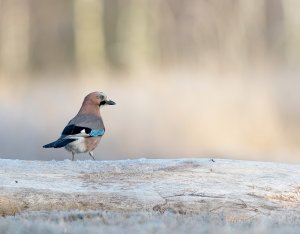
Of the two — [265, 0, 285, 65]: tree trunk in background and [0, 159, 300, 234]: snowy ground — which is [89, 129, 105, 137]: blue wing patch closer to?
[0, 159, 300, 234]: snowy ground

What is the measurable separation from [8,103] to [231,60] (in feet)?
19.1

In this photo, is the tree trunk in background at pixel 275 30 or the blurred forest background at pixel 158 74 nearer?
the blurred forest background at pixel 158 74

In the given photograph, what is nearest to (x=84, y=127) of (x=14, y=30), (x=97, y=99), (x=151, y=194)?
(x=97, y=99)

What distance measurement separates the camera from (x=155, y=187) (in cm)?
800

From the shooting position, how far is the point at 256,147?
20.9m

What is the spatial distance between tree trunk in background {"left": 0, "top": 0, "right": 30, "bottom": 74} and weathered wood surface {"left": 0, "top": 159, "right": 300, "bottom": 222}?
1805cm

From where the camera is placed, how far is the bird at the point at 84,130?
1038 centimetres

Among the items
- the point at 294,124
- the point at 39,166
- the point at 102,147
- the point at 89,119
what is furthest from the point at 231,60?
the point at 39,166

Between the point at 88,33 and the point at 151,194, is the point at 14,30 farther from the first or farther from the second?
the point at 151,194

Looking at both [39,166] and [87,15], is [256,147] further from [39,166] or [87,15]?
[39,166]

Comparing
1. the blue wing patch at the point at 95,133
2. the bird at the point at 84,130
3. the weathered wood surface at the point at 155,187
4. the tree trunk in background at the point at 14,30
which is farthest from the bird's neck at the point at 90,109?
the tree trunk in background at the point at 14,30

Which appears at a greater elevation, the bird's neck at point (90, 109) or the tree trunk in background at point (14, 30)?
the tree trunk in background at point (14, 30)

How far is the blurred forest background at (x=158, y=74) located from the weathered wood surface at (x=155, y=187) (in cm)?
961

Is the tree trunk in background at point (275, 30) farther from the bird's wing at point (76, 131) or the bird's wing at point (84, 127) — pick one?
the bird's wing at point (76, 131)
